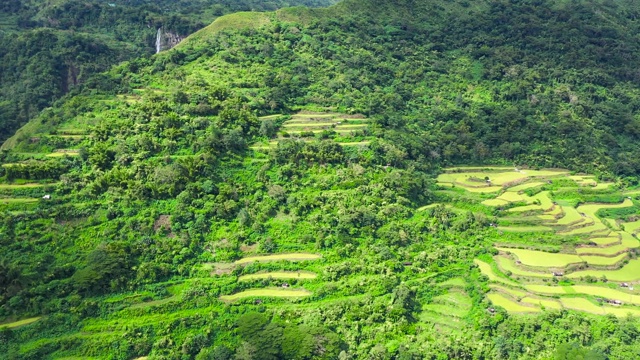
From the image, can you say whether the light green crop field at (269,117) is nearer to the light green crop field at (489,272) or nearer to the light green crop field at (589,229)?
the light green crop field at (489,272)

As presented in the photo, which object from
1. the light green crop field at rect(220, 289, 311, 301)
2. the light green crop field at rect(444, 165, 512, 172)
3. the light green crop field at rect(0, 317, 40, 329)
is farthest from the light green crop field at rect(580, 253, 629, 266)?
the light green crop field at rect(0, 317, 40, 329)

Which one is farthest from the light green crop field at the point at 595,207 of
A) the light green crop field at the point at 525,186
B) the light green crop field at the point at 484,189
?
the light green crop field at the point at 484,189

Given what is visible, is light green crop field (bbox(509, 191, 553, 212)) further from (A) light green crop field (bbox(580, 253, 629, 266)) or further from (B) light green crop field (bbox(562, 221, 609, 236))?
(A) light green crop field (bbox(580, 253, 629, 266))

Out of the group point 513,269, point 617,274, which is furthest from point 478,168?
point 617,274

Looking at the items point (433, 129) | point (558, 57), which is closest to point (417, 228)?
point (433, 129)

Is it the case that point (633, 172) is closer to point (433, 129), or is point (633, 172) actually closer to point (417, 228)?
point (433, 129)

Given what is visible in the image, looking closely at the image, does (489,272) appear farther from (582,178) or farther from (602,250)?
(582,178)
